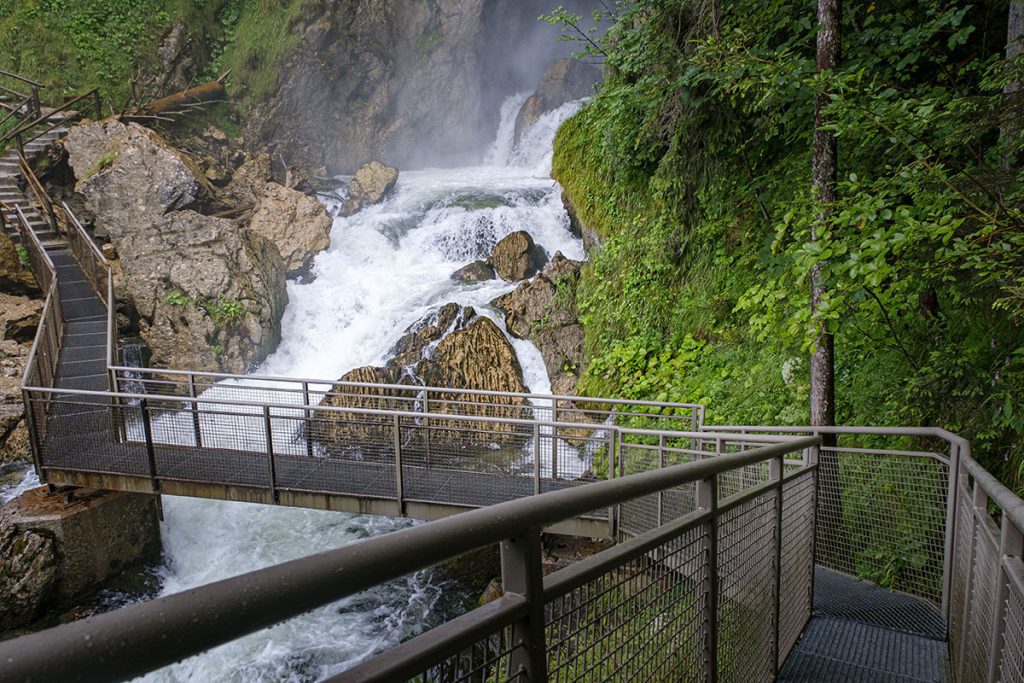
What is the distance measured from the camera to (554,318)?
39.9 feet

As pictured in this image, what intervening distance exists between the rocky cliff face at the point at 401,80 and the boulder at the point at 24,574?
18811 millimetres

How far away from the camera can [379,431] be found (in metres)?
8.05

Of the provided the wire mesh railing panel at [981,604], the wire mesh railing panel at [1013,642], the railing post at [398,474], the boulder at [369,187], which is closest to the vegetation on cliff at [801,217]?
the wire mesh railing panel at [981,604]

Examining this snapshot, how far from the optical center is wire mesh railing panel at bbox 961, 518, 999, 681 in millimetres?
2330

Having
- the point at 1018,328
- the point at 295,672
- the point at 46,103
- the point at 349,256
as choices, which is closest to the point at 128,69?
the point at 46,103

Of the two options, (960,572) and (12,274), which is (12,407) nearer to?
(12,274)

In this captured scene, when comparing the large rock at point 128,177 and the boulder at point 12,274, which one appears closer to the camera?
the boulder at point 12,274

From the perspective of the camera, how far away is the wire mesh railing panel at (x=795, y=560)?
3.62 m

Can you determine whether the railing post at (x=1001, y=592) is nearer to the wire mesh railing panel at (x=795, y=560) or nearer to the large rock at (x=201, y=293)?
the wire mesh railing panel at (x=795, y=560)

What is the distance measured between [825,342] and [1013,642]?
4.37m

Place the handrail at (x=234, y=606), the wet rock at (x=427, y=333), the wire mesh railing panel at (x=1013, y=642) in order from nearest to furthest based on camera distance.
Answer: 1. the handrail at (x=234, y=606)
2. the wire mesh railing panel at (x=1013, y=642)
3. the wet rock at (x=427, y=333)

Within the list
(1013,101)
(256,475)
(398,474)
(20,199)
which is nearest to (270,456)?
(256,475)

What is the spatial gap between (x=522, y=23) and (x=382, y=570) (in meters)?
35.7

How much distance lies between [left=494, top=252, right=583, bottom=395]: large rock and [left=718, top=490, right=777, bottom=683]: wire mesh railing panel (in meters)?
7.99
